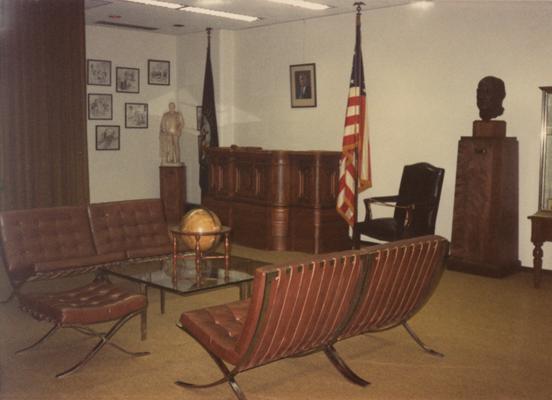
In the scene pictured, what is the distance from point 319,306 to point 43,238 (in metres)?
2.80

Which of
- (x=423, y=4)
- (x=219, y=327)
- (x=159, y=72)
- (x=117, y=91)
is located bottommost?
(x=219, y=327)

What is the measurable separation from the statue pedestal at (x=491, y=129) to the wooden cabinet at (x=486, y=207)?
8 cm

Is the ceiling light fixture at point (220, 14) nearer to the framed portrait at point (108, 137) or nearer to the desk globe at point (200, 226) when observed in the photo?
the framed portrait at point (108, 137)

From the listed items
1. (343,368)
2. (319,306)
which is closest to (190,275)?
(343,368)

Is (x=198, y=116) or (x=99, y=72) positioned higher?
(x=99, y=72)

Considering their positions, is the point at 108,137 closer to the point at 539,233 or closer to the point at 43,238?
the point at 43,238

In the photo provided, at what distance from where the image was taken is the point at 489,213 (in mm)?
6629

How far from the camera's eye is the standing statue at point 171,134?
10.4 m

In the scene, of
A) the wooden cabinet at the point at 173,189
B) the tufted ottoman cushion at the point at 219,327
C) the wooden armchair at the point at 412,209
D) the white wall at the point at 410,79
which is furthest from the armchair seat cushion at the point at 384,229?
the wooden cabinet at the point at 173,189

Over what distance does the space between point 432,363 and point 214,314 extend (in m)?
1.46

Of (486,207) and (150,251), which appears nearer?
(150,251)

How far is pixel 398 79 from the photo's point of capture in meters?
7.96

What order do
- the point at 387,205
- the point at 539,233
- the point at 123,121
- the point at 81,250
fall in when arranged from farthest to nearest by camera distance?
the point at 123,121 < the point at 387,205 < the point at 539,233 < the point at 81,250

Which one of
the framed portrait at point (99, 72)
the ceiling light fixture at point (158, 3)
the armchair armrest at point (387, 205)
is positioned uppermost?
the ceiling light fixture at point (158, 3)
